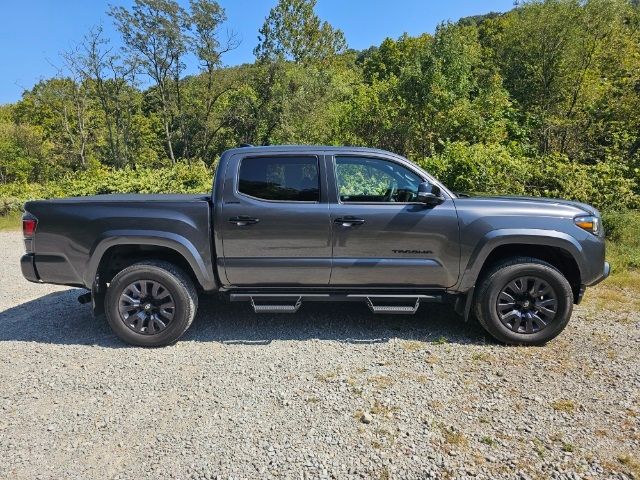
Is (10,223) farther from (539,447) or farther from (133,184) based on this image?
(539,447)

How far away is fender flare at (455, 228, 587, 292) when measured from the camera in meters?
3.99

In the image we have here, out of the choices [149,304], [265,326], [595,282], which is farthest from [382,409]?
[595,282]

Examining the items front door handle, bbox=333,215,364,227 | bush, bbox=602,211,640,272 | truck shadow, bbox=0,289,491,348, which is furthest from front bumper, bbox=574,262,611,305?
bush, bbox=602,211,640,272

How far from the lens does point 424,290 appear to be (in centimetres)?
425

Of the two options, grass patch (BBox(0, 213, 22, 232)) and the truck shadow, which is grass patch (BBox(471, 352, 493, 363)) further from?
grass patch (BBox(0, 213, 22, 232))

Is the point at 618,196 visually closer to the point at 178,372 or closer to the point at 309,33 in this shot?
the point at 178,372

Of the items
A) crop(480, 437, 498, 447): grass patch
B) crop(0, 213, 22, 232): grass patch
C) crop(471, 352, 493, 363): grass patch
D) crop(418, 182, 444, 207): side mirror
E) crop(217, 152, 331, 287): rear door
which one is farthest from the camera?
crop(0, 213, 22, 232): grass patch

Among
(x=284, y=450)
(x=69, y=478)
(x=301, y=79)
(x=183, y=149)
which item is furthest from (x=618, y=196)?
(x=183, y=149)

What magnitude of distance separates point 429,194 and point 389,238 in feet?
1.81

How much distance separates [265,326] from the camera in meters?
4.66

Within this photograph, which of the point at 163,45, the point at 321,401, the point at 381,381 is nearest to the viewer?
the point at 321,401

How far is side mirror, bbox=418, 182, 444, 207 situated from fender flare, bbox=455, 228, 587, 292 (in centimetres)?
56

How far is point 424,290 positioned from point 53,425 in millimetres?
3270

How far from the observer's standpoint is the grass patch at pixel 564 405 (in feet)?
10.2
